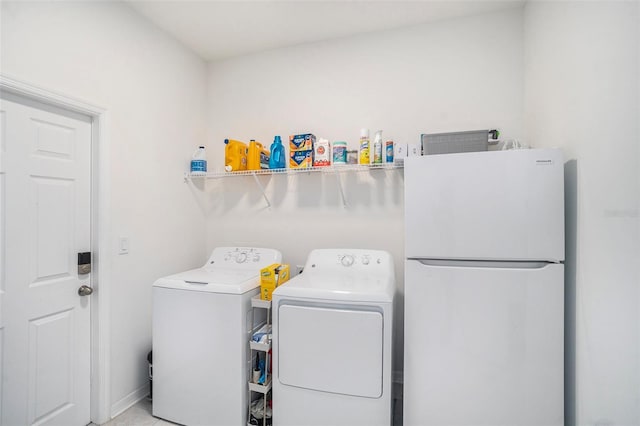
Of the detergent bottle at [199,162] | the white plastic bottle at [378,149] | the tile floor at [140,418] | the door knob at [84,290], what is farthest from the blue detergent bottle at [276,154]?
the tile floor at [140,418]

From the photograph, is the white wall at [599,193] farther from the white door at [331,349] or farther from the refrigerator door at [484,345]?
the white door at [331,349]

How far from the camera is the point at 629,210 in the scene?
3.39ft

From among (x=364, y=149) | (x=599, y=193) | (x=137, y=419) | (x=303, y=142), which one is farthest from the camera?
(x=303, y=142)

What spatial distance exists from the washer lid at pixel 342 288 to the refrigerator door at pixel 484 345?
0.18 m

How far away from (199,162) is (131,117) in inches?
23.6

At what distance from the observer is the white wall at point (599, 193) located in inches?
40.2

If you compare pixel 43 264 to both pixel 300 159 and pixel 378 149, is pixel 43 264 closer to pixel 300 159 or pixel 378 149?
pixel 300 159

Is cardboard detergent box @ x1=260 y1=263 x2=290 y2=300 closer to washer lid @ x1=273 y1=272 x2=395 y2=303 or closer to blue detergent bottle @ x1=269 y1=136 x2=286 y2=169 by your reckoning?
washer lid @ x1=273 y1=272 x2=395 y2=303

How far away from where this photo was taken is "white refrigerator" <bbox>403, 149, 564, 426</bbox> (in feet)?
4.61

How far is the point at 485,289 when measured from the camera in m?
1.47

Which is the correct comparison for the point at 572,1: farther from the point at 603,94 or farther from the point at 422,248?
the point at 422,248

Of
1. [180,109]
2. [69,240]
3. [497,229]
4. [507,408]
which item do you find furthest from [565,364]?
[180,109]

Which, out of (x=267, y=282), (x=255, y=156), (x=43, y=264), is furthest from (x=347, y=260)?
(x=43, y=264)

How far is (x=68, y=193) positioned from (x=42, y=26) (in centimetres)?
91
